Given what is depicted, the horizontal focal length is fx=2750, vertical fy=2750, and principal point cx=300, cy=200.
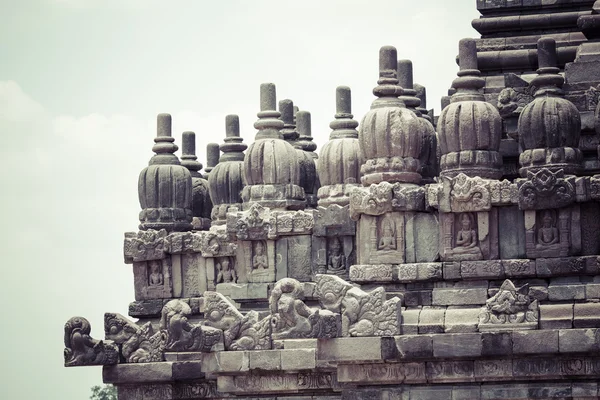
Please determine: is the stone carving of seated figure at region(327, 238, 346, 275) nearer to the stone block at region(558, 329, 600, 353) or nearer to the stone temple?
the stone temple

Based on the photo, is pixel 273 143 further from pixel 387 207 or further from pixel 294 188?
pixel 387 207

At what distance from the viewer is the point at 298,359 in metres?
54.2

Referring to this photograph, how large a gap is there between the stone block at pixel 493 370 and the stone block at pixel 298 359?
4.09m

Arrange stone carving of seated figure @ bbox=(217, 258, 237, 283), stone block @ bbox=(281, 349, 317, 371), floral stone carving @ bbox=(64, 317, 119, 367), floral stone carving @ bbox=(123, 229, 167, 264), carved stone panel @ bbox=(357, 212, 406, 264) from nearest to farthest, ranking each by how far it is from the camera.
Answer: carved stone panel @ bbox=(357, 212, 406, 264) → stone block @ bbox=(281, 349, 317, 371) → floral stone carving @ bbox=(64, 317, 119, 367) → stone carving of seated figure @ bbox=(217, 258, 237, 283) → floral stone carving @ bbox=(123, 229, 167, 264)

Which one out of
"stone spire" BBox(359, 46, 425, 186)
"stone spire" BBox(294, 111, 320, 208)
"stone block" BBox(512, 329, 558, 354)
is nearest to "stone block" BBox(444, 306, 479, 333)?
"stone block" BBox(512, 329, 558, 354)

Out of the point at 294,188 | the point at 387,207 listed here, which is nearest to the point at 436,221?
the point at 387,207

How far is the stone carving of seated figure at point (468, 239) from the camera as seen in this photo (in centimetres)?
5238

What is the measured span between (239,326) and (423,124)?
5439 mm

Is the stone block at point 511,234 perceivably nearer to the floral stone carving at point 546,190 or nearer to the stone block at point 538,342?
the floral stone carving at point 546,190

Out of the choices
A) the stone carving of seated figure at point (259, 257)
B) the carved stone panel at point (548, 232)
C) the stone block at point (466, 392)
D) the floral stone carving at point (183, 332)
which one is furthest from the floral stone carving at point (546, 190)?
the stone carving of seated figure at point (259, 257)

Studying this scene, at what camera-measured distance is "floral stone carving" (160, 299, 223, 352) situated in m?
54.4

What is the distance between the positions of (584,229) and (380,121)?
466 cm

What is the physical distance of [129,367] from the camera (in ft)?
193

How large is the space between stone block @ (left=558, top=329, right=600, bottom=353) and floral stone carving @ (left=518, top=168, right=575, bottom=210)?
261 cm
